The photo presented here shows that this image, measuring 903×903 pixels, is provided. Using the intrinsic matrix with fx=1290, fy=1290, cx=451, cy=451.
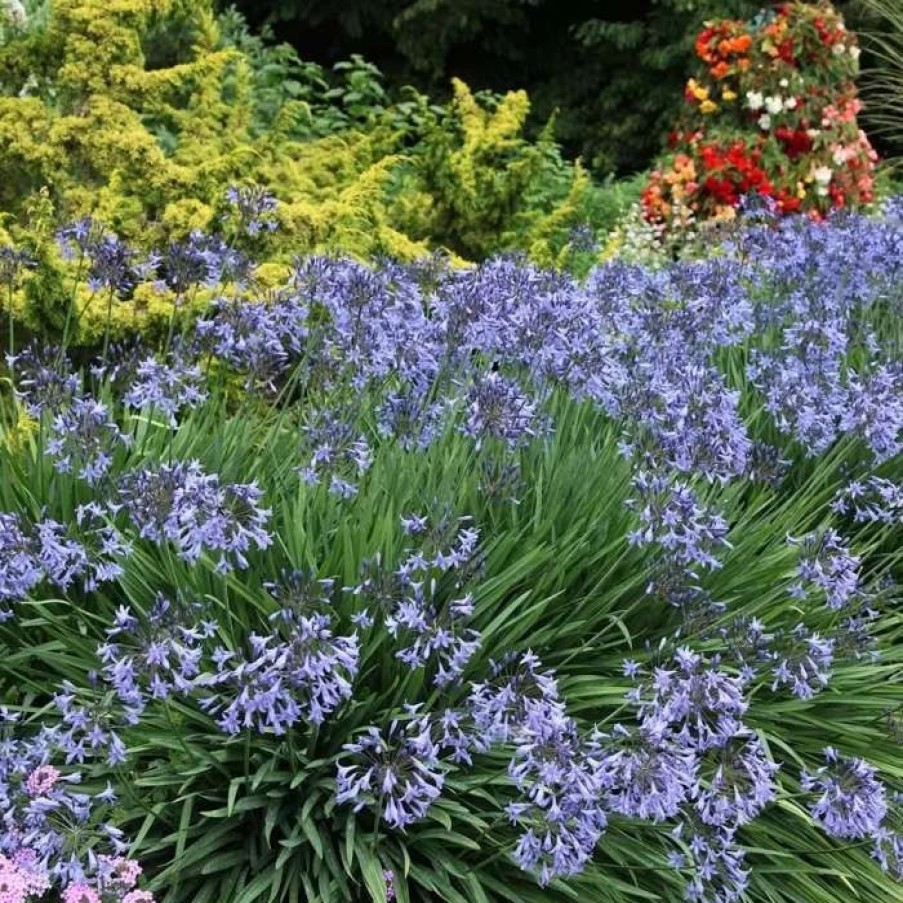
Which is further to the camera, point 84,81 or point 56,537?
point 84,81

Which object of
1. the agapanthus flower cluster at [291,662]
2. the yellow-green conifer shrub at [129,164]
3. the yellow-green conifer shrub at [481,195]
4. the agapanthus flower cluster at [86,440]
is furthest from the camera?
the yellow-green conifer shrub at [481,195]

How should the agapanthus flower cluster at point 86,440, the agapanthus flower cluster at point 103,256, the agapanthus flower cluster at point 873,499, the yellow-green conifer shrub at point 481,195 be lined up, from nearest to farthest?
1. the agapanthus flower cluster at point 86,440
2. the agapanthus flower cluster at point 103,256
3. the agapanthus flower cluster at point 873,499
4. the yellow-green conifer shrub at point 481,195

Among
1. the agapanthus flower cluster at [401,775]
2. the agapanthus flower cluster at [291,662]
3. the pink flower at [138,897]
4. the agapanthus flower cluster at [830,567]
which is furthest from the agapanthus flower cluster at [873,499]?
the pink flower at [138,897]

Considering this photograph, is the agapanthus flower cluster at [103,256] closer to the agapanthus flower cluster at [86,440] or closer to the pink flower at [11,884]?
the agapanthus flower cluster at [86,440]

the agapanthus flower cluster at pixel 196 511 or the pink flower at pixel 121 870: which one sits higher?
the agapanthus flower cluster at pixel 196 511

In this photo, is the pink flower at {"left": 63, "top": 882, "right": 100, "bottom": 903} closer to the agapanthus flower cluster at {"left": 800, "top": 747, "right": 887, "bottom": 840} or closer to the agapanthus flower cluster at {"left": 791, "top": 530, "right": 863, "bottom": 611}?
the agapanthus flower cluster at {"left": 800, "top": 747, "right": 887, "bottom": 840}

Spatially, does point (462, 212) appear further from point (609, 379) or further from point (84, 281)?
point (609, 379)

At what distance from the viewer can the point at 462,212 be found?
742 cm

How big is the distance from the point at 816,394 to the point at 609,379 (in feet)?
1.99

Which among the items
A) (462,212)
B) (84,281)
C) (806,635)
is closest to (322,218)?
(84,281)

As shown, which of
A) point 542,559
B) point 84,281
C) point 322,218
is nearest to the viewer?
point 542,559

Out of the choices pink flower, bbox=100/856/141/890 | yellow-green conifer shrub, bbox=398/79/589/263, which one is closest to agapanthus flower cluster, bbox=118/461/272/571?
pink flower, bbox=100/856/141/890

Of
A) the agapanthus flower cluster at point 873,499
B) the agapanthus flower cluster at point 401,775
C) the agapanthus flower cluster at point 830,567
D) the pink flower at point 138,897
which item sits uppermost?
the agapanthus flower cluster at point 830,567

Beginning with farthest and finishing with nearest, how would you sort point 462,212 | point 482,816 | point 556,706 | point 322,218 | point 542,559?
1. point 462,212
2. point 322,218
3. point 542,559
4. point 482,816
5. point 556,706
